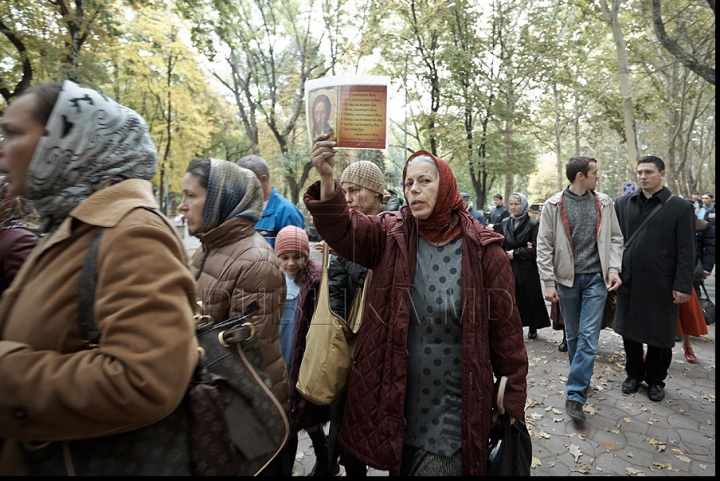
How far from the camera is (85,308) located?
107 cm

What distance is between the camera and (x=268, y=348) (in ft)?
6.48

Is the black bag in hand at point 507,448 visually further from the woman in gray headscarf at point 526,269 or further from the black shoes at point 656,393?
the woman in gray headscarf at point 526,269

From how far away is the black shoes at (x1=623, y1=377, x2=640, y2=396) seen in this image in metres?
4.29

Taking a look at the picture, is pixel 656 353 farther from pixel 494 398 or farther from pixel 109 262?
pixel 109 262

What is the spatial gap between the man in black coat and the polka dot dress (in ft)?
10.0

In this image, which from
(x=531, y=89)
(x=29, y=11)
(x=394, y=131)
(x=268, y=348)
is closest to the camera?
(x=268, y=348)

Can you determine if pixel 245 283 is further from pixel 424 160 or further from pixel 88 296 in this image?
pixel 424 160

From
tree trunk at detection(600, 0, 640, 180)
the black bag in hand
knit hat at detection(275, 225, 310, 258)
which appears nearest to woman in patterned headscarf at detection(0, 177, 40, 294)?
knit hat at detection(275, 225, 310, 258)

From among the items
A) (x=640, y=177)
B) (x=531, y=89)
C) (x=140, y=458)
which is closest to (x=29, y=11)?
(x=140, y=458)

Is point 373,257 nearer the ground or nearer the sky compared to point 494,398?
nearer the sky

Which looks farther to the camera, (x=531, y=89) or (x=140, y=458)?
(x=531, y=89)

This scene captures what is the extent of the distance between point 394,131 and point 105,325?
20.2 metres

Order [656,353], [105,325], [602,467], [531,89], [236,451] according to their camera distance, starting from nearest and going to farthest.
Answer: [105,325] < [236,451] < [602,467] < [656,353] < [531,89]

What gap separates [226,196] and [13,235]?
97cm
